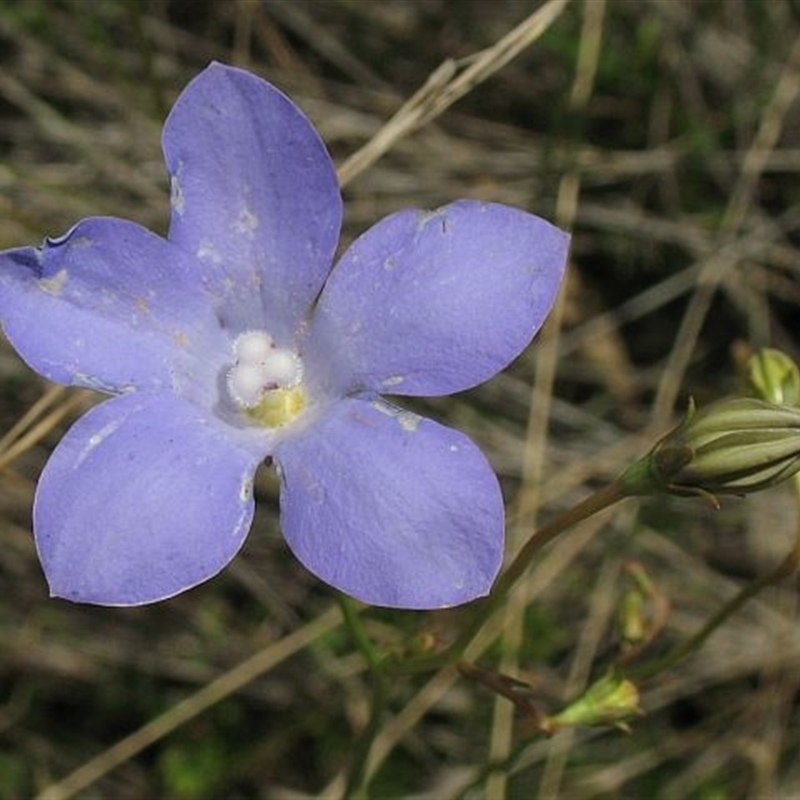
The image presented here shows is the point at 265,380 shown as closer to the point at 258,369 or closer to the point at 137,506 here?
the point at 258,369

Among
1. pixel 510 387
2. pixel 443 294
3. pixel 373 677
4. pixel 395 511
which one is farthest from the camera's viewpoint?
pixel 510 387

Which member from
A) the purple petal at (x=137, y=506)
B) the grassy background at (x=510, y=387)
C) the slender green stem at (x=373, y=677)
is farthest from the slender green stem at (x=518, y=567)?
the grassy background at (x=510, y=387)

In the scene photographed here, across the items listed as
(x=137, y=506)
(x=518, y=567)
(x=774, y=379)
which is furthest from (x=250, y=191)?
(x=774, y=379)

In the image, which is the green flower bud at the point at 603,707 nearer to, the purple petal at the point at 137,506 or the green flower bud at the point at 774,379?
the green flower bud at the point at 774,379

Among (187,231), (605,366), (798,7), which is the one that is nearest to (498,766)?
(187,231)

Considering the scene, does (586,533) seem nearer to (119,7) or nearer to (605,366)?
(605,366)
